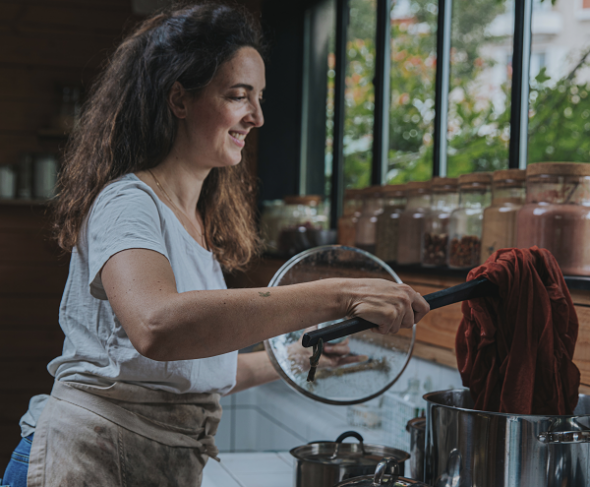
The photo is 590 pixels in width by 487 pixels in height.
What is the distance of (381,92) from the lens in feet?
7.95

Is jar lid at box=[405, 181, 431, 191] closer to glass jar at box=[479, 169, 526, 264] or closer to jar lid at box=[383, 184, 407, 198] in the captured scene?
jar lid at box=[383, 184, 407, 198]

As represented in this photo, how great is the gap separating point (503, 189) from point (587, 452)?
701mm

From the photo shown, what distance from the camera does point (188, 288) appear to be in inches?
41.1

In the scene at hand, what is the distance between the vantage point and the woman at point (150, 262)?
839mm

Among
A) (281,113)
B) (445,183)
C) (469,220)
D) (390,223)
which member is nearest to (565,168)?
(469,220)

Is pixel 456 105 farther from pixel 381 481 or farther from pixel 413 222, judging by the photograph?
pixel 381 481

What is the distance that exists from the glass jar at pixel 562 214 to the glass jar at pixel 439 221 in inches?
15.8

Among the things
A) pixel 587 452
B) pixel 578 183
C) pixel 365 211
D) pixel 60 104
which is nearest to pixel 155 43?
pixel 578 183

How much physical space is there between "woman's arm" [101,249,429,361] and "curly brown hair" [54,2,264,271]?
0.82 feet

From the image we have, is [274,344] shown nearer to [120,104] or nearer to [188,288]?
[188,288]

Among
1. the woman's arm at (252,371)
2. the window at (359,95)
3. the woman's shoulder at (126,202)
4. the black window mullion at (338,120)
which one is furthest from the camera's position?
the black window mullion at (338,120)

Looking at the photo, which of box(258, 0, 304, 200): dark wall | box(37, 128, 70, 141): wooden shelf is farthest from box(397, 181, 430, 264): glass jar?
box(37, 128, 70, 141): wooden shelf

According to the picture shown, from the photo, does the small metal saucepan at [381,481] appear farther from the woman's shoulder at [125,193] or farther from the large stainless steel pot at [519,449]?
the woman's shoulder at [125,193]

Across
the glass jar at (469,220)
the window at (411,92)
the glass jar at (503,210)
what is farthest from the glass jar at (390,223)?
the window at (411,92)
